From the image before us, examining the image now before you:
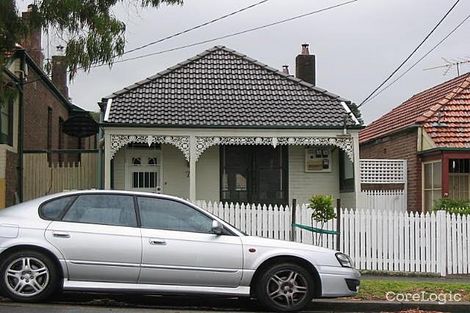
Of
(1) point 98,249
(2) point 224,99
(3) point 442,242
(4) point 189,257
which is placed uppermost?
(2) point 224,99

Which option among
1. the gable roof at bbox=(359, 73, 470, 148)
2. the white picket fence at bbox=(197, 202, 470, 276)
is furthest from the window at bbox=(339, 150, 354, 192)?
the white picket fence at bbox=(197, 202, 470, 276)

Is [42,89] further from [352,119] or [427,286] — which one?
[427,286]

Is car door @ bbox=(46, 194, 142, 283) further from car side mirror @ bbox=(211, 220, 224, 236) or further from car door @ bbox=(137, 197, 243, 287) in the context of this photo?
car side mirror @ bbox=(211, 220, 224, 236)

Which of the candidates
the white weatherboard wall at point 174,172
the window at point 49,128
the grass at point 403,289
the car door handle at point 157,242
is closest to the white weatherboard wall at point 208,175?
A: the white weatherboard wall at point 174,172

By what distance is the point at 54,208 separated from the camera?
8773 millimetres

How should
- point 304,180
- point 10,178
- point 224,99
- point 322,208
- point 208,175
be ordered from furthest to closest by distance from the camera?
point 304,180 → point 208,175 → point 224,99 → point 10,178 → point 322,208

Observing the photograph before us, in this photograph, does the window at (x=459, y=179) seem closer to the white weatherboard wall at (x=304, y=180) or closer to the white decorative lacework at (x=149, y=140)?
the white weatherboard wall at (x=304, y=180)

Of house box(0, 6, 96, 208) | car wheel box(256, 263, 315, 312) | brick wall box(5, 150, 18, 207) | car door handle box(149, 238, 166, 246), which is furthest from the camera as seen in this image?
brick wall box(5, 150, 18, 207)

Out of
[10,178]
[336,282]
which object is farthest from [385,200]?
[336,282]

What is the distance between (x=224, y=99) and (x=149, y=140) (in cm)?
243

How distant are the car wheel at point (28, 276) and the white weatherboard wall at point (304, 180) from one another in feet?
33.3

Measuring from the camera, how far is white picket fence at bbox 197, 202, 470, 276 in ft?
44.0

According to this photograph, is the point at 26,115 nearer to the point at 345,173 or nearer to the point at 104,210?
the point at 345,173

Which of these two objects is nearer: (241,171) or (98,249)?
(98,249)
